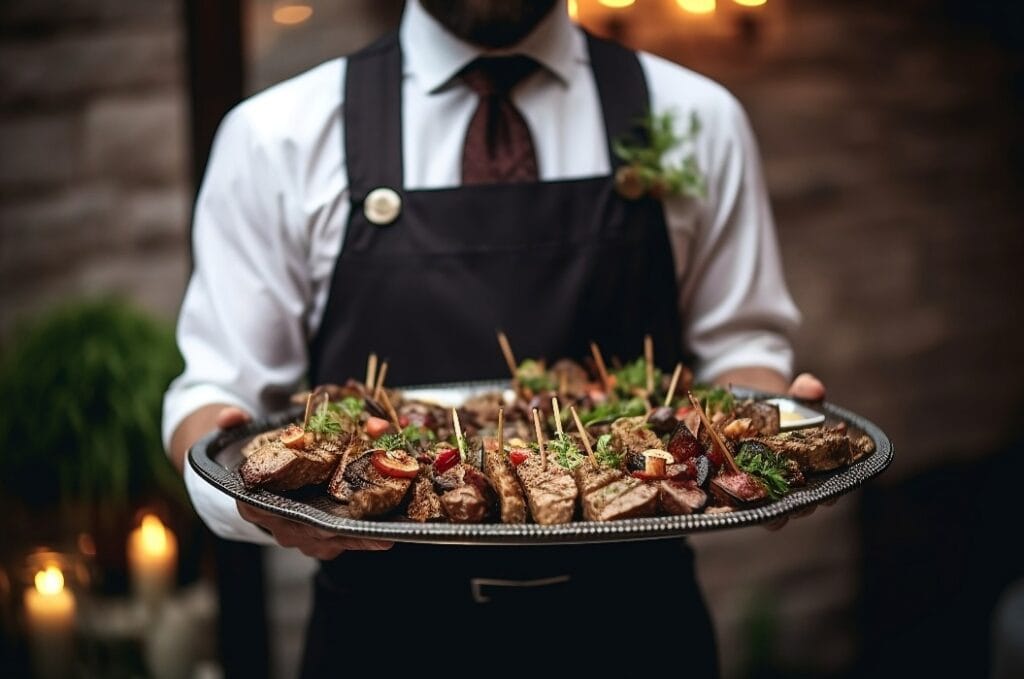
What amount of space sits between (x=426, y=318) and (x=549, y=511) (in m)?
0.95

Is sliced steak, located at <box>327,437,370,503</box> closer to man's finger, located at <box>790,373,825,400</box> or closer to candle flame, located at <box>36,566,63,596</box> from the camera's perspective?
man's finger, located at <box>790,373,825,400</box>

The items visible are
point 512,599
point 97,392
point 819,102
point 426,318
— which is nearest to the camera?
point 512,599

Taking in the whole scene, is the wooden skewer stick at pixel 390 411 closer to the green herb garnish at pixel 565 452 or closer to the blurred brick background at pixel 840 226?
the green herb garnish at pixel 565 452

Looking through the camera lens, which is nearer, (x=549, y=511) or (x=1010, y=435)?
(x=549, y=511)

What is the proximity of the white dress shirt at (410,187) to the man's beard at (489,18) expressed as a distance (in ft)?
0.16

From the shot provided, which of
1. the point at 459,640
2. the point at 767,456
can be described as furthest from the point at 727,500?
the point at 459,640

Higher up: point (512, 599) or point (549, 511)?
Answer: point (549, 511)

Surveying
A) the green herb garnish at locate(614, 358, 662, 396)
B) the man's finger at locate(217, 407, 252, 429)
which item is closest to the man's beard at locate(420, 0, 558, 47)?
the green herb garnish at locate(614, 358, 662, 396)

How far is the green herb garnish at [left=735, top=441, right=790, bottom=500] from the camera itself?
170 cm

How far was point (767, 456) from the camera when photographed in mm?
1759

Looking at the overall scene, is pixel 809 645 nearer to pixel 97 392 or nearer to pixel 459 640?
pixel 459 640

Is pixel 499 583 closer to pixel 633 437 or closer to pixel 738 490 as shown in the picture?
pixel 633 437

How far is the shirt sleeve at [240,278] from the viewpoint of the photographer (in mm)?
2543

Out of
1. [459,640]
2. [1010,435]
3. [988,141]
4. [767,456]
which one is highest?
[767,456]
